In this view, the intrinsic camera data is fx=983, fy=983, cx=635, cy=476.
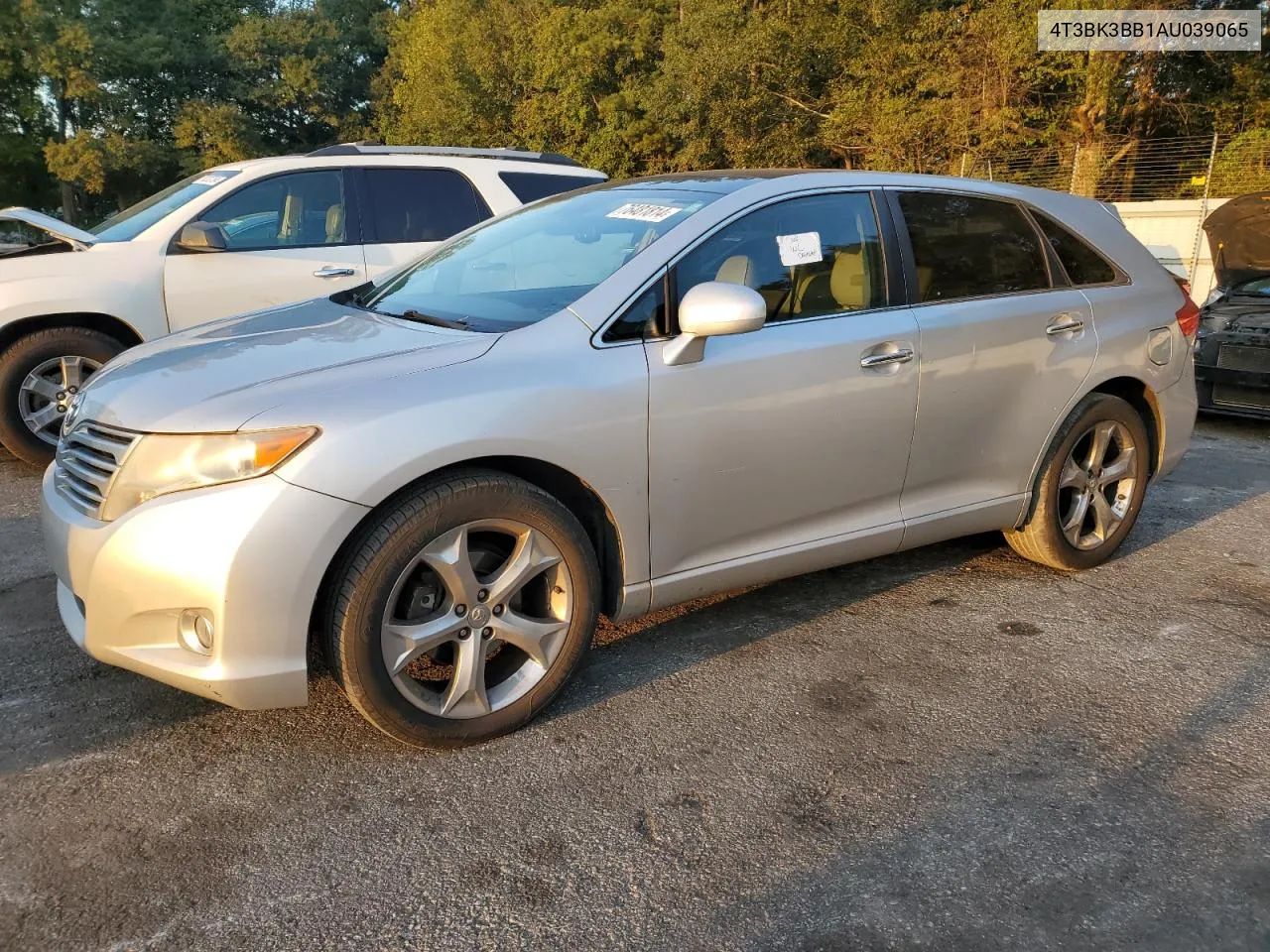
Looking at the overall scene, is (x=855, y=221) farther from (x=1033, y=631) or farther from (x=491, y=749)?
(x=491, y=749)

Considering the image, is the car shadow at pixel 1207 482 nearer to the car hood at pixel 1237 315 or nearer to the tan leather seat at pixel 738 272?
the car hood at pixel 1237 315

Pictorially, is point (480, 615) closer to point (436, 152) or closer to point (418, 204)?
point (418, 204)

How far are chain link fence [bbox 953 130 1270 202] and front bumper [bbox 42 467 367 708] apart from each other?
45.9 feet

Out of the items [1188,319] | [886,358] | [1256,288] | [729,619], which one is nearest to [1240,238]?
[1256,288]

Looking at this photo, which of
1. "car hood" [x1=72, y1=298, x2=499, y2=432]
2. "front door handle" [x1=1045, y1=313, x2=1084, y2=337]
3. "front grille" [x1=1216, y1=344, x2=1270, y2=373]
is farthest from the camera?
"front grille" [x1=1216, y1=344, x2=1270, y2=373]

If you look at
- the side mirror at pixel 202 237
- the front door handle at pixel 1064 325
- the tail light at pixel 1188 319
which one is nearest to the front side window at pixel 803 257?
the front door handle at pixel 1064 325

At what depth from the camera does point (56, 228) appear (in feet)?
18.1

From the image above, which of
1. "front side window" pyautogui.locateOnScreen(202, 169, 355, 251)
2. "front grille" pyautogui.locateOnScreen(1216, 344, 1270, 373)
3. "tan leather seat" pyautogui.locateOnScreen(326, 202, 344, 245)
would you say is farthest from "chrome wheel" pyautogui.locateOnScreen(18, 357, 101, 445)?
"front grille" pyautogui.locateOnScreen(1216, 344, 1270, 373)

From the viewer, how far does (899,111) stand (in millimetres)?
23203

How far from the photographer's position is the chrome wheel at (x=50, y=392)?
5355mm

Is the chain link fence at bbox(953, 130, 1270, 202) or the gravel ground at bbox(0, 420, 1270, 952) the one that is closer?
the gravel ground at bbox(0, 420, 1270, 952)

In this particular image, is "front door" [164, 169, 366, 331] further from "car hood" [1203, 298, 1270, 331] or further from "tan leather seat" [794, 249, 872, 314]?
"car hood" [1203, 298, 1270, 331]

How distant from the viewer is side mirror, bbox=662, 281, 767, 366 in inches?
112

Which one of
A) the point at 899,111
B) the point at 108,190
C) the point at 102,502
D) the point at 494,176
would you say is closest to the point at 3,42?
the point at 108,190
